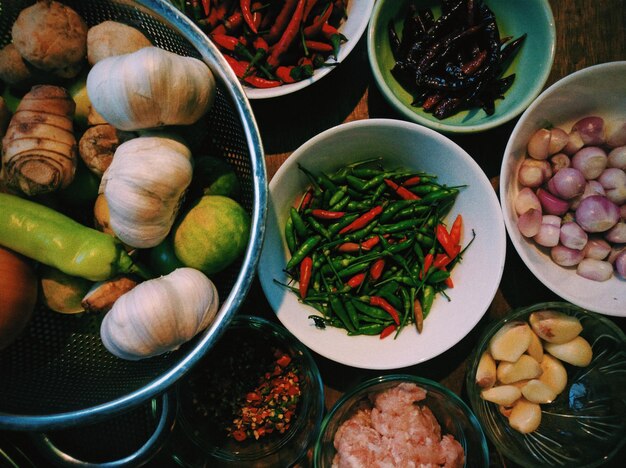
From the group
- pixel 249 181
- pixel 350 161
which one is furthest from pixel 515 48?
pixel 249 181

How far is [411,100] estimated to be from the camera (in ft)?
4.28

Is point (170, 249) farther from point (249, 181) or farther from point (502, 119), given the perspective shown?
point (502, 119)

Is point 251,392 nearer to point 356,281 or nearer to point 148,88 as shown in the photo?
point 356,281

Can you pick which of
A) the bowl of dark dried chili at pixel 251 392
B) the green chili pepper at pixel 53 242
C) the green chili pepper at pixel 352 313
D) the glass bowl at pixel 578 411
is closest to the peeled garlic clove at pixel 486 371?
the glass bowl at pixel 578 411

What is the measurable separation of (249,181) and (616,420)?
122 cm

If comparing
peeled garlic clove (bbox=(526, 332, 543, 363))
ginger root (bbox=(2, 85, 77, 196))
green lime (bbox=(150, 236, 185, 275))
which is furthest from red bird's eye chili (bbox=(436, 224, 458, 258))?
ginger root (bbox=(2, 85, 77, 196))

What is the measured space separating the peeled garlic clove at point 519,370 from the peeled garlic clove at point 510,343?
0.02m

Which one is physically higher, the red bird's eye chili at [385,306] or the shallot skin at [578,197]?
the shallot skin at [578,197]

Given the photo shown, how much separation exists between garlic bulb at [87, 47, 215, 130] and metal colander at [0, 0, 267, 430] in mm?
65

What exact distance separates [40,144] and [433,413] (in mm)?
1203

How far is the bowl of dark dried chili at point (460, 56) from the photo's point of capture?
1243mm

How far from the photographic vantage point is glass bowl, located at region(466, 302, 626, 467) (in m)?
1.26

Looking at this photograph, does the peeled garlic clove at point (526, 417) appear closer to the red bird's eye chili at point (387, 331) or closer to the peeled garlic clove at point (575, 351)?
the peeled garlic clove at point (575, 351)

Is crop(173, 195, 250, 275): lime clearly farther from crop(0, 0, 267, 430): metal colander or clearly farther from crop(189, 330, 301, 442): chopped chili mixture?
crop(189, 330, 301, 442): chopped chili mixture
